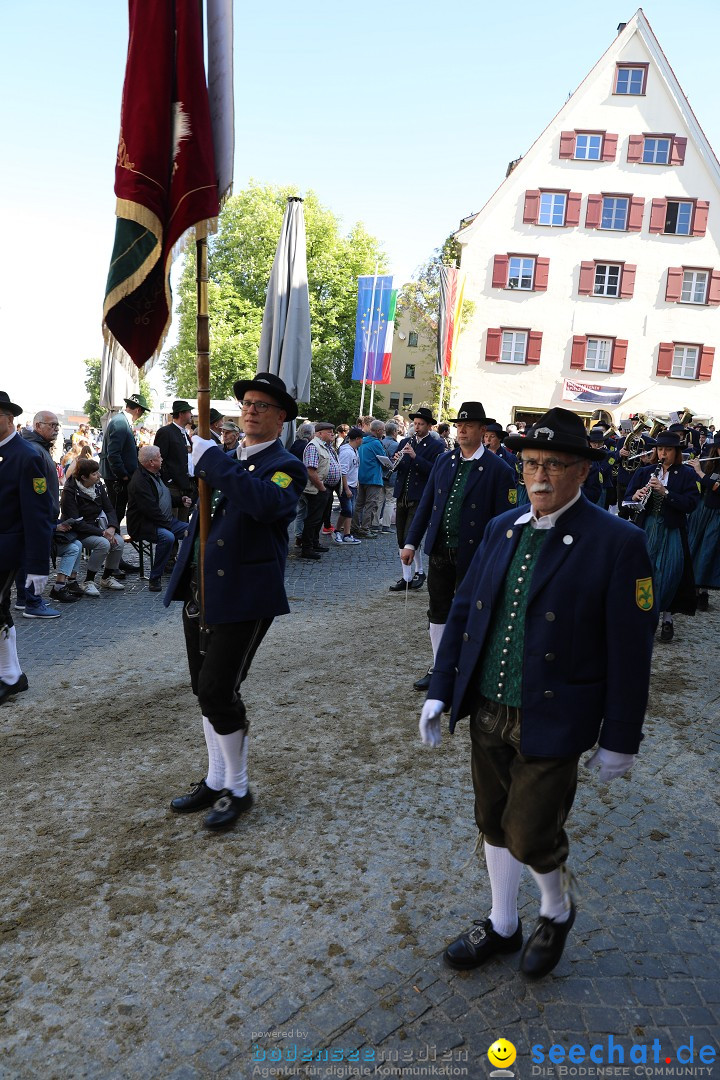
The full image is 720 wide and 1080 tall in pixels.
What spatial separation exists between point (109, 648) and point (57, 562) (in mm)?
2441

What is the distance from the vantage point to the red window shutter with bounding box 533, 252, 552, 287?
30.9 meters

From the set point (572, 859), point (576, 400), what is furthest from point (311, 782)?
point (576, 400)

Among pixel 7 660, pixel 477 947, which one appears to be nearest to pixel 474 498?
pixel 477 947

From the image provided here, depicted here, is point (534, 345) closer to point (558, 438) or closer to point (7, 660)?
point (7, 660)

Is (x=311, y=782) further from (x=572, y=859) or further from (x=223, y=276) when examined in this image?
(x=223, y=276)

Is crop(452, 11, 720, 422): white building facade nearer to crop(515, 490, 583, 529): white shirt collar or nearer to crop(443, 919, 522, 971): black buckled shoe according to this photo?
crop(515, 490, 583, 529): white shirt collar

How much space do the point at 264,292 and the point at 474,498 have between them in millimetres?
35806

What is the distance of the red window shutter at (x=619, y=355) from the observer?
3078 cm

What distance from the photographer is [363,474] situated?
14.1 metres

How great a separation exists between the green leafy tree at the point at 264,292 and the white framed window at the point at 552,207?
1084cm

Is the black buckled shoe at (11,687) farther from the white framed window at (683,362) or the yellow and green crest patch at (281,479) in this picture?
the white framed window at (683,362)

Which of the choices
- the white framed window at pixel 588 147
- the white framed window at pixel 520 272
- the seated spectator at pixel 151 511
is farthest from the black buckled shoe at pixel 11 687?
the white framed window at pixel 588 147

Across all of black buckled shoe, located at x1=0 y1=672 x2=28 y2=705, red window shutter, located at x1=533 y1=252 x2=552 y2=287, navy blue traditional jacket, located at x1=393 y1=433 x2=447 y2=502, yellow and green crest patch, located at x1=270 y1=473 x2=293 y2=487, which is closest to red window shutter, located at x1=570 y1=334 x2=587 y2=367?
red window shutter, located at x1=533 y1=252 x2=552 y2=287

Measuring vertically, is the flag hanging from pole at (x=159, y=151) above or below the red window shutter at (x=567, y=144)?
below
